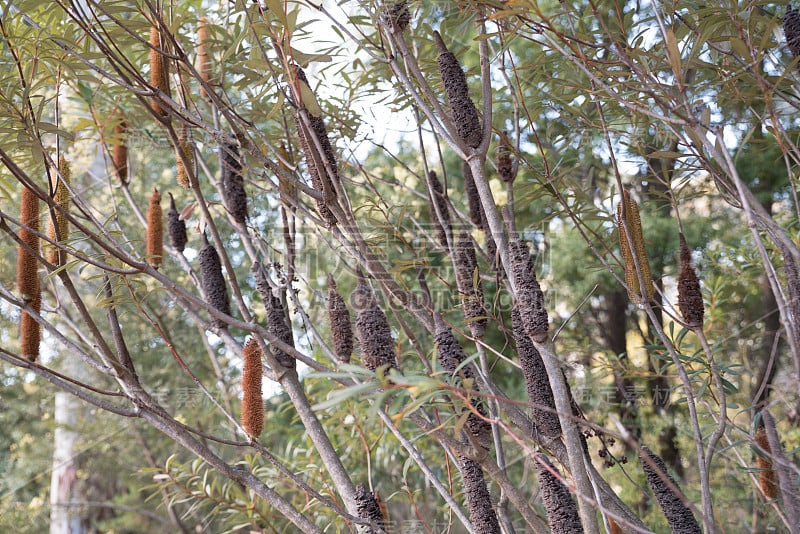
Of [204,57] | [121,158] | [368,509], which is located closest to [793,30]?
[368,509]

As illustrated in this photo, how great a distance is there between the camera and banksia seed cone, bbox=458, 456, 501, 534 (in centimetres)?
82

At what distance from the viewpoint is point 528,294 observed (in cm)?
74

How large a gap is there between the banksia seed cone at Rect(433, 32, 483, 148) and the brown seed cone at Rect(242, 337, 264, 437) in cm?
39

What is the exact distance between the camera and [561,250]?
280 centimetres

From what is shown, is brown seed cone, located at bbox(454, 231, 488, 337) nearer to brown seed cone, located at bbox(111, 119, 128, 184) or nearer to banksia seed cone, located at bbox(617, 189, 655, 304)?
banksia seed cone, located at bbox(617, 189, 655, 304)

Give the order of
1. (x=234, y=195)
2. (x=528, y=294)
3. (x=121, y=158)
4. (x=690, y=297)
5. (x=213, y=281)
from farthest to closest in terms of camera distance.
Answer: (x=121, y=158) → (x=234, y=195) → (x=213, y=281) → (x=690, y=297) → (x=528, y=294)

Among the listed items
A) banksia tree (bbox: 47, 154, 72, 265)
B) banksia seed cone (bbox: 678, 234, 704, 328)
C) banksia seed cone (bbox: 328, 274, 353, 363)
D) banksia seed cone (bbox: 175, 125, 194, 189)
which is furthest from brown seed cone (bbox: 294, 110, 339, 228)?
banksia seed cone (bbox: 678, 234, 704, 328)

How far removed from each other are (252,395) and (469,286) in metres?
0.36

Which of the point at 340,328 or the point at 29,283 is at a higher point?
the point at 29,283

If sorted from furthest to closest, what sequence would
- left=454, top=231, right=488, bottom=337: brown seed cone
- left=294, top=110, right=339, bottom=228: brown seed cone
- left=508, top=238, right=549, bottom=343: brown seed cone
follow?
1. left=454, top=231, right=488, bottom=337: brown seed cone
2. left=294, top=110, right=339, bottom=228: brown seed cone
3. left=508, top=238, right=549, bottom=343: brown seed cone

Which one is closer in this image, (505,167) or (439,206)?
(505,167)

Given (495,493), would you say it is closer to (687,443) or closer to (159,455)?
(687,443)

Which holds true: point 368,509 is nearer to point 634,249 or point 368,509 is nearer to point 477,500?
point 477,500

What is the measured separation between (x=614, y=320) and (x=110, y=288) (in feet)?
10.2
